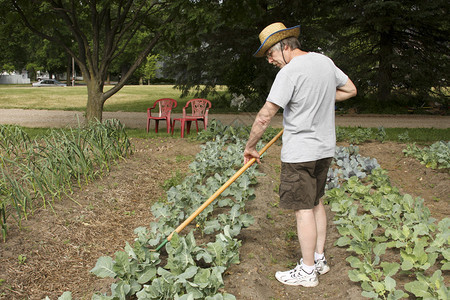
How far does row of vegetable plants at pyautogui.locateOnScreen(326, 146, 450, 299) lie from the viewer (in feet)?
8.74

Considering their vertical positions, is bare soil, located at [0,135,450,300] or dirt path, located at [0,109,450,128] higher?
dirt path, located at [0,109,450,128]

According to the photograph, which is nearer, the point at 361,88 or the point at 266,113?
the point at 266,113

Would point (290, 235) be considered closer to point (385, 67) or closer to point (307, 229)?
point (307, 229)

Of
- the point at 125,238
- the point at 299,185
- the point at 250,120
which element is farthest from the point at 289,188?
the point at 250,120

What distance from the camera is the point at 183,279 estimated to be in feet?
8.68

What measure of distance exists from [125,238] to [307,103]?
2.37 meters

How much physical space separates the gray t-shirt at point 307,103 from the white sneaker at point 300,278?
864mm

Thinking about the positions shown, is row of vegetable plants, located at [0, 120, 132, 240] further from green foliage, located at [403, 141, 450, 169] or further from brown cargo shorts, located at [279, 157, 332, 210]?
green foliage, located at [403, 141, 450, 169]

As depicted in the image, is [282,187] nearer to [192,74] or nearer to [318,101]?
[318,101]

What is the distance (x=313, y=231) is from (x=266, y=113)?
3.03ft

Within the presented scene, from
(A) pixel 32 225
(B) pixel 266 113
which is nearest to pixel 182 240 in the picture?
(B) pixel 266 113

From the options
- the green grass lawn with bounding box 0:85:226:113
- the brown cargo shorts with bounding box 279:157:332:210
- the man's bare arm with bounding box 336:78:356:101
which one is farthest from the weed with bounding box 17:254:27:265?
the green grass lawn with bounding box 0:85:226:113

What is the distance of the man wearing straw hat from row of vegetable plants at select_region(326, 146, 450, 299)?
43cm

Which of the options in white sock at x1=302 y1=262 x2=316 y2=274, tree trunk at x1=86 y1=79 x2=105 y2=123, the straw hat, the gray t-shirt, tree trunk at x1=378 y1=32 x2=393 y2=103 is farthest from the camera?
tree trunk at x1=378 y1=32 x2=393 y2=103
